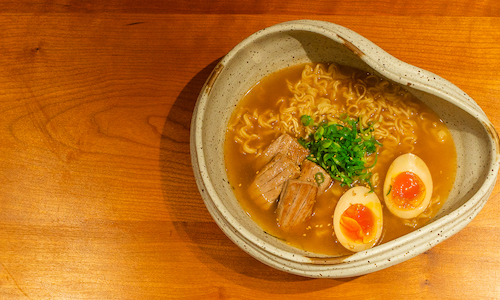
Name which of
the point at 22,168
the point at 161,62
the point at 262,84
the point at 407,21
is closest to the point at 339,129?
the point at 262,84

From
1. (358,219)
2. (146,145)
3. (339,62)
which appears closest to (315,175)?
(358,219)

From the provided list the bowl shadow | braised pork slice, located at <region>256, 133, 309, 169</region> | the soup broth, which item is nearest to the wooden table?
the bowl shadow

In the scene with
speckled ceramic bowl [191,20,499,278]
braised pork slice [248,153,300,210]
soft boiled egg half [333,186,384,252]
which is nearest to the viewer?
speckled ceramic bowl [191,20,499,278]

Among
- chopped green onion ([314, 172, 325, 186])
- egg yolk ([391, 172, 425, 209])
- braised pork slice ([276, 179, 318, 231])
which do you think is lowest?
braised pork slice ([276, 179, 318, 231])

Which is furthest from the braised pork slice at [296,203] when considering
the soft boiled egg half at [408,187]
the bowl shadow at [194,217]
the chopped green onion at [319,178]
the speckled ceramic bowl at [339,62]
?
the soft boiled egg half at [408,187]

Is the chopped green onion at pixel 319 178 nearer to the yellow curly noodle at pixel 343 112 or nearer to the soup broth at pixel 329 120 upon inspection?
the soup broth at pixel 329 120

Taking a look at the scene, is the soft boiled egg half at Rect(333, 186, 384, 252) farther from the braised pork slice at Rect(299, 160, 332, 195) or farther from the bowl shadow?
the bowl shadow

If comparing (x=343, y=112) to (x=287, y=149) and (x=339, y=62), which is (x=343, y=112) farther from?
(x=287, y=149)

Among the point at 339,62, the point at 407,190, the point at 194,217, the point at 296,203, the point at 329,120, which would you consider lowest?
the point at 194,217
